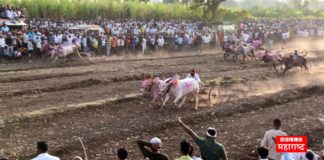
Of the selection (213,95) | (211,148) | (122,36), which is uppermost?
(211,148)

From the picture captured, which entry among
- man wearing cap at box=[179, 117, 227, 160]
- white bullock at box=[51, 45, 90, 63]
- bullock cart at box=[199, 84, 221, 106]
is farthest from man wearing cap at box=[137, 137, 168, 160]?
white bullock at box=[51, 45, 90, 63]

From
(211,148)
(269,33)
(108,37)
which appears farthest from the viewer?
(269,33)

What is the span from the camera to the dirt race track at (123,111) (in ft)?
51.4

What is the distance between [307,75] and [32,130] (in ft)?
67.8

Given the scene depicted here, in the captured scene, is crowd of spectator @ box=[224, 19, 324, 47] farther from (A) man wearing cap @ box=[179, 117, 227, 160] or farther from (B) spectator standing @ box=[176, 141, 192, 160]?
(B) spectator standing @ box=[176, 141, 192, 160]

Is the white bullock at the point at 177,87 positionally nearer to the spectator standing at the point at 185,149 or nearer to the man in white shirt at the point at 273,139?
the man in white shirt at the point at 273,139

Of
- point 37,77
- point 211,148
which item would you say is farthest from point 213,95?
point 211,148

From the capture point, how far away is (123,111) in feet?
65.7

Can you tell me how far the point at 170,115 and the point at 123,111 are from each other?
2.08 m

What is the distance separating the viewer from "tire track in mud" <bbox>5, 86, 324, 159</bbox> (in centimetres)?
1576

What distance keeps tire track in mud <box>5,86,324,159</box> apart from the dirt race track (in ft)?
0.10

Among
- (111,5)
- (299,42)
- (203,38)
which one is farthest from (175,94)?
(299,42)

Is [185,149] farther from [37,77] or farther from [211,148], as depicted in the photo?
[37,77]

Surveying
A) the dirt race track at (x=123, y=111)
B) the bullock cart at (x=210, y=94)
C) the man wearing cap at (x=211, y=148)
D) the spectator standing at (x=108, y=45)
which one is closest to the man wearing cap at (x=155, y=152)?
the man wearing cap at (x=211, y=148)
